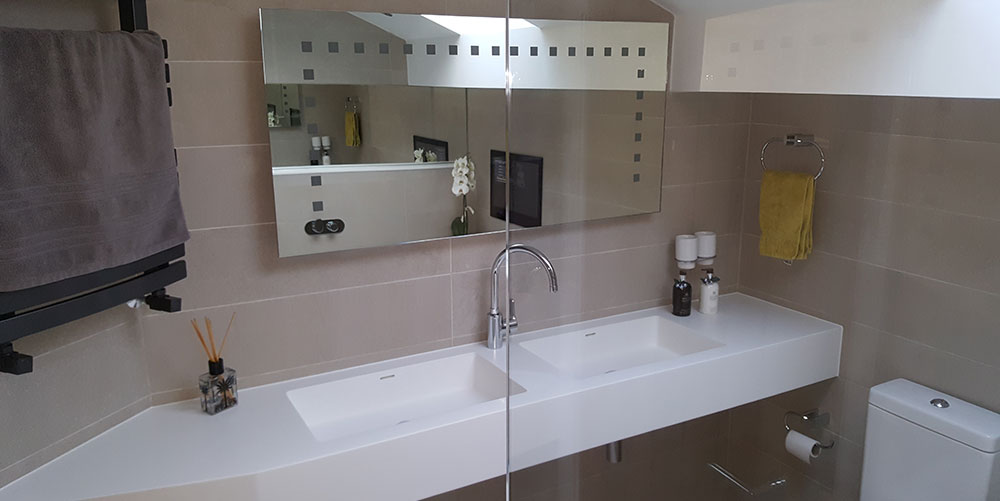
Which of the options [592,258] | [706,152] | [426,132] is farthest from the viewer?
[426,132]

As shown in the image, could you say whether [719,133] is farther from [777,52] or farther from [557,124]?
[557,124]

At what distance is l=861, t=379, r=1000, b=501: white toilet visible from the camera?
28.1 inches

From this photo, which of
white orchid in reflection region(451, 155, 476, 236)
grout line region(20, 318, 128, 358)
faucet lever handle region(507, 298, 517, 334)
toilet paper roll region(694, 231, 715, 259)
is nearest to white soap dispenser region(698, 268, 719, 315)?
toilet paper roll region(694, 231, 715, 259)

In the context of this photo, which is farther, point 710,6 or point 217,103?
point 217,103

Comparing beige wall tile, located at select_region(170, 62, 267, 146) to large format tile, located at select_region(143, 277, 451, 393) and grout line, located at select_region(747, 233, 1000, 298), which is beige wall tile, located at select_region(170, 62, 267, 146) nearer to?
large format tile, located at select_region(143, 277, 451, 393)

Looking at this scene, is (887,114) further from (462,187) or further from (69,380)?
(69,380)

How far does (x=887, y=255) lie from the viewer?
80cm

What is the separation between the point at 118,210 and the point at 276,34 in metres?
0.61

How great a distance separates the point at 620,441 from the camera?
1203 mm

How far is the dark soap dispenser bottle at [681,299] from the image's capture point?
1246mm

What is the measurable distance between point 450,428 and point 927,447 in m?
1.12

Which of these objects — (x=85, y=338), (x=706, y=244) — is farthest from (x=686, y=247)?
(x=85, y=338)

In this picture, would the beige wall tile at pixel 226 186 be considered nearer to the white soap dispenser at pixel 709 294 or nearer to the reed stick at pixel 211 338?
the reed stick at pixel 211 338

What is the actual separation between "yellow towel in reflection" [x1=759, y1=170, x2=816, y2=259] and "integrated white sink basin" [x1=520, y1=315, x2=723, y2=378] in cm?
29
